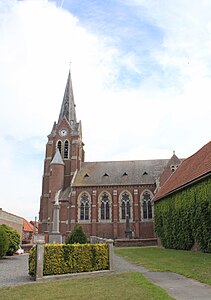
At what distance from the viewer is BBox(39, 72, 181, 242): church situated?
42281 mm

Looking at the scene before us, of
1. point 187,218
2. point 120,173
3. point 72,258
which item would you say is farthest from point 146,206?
point 72,258

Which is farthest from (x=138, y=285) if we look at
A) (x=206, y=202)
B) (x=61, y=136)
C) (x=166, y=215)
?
(x=61, y=136)

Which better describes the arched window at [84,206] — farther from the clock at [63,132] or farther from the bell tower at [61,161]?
the clock at [63,132]

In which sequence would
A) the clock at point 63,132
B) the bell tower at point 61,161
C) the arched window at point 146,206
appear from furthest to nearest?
the clock at point 63,132 < the bell tower at point 61,161 < the arched window at point 146,206

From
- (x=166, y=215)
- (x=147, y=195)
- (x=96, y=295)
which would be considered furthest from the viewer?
(x=147, y=195)

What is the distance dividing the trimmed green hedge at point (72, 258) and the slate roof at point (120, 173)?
30766 millimetres

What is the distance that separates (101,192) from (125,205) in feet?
13.3

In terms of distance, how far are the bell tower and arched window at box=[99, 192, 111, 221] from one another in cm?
503

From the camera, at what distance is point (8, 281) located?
38.3 feet

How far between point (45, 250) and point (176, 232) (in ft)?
55.4

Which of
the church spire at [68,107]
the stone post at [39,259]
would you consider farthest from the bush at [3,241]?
the church spire at [68,107]

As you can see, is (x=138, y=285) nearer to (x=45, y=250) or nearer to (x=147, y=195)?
(x=45, y=250)

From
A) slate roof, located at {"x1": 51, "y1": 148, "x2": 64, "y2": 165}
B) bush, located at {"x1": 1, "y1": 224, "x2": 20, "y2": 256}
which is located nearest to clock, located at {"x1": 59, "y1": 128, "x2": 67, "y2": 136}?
slate roof, located at {"x1": 51, "y1": 148, "x2": 64, "y2": 165}

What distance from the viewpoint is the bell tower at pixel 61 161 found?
4372 centimetres
